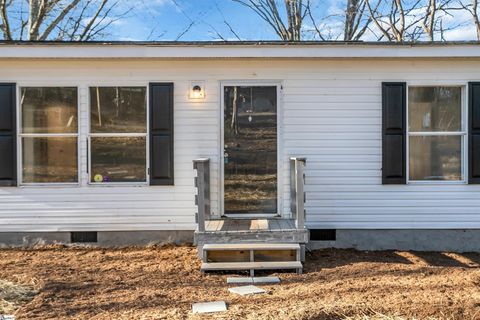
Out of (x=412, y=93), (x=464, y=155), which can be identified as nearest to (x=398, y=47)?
(x=412, y=93)

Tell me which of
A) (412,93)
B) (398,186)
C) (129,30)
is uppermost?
(129,30)

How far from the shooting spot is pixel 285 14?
16734mm

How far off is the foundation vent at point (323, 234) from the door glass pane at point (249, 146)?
64 centimetres

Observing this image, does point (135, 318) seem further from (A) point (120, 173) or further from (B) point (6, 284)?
(A) point (120, 173)

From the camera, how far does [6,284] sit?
4.56 meters

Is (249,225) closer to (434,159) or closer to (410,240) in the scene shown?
(410,240)

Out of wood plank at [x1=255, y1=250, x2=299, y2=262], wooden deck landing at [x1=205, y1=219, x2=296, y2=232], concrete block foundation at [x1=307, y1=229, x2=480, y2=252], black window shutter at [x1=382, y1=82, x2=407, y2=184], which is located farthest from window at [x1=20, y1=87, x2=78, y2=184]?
black window shutter at [x1=382, y1=82, x2=407, y2=184]

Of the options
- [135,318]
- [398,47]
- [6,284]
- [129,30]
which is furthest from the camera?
[129,30]

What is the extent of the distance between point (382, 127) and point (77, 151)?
4375mm

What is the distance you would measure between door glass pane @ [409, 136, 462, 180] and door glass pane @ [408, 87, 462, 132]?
0.16 m

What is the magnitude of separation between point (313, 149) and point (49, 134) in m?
3.79

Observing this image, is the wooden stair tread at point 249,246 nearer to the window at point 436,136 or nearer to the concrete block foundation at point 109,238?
the concrete block foundation at point 109,238

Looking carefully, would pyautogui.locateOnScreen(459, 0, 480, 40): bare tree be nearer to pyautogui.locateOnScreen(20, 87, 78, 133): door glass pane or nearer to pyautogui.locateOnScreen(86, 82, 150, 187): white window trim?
pyautogui.locateOnScreen(86, 82, 150, 187): white window trim

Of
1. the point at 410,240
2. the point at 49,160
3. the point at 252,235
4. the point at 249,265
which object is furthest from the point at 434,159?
the point at 49,160
